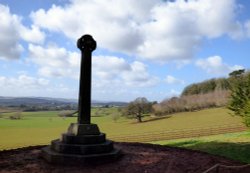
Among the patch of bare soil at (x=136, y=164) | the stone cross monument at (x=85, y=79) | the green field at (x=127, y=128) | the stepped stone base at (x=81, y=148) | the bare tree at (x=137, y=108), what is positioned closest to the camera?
the patch of bare soil at (x=136, y=164)

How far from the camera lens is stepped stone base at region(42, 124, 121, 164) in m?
11.5

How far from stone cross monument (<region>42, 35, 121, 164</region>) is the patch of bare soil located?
1.00 ft

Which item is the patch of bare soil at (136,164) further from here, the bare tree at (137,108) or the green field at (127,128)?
the bare tree at (137,108)

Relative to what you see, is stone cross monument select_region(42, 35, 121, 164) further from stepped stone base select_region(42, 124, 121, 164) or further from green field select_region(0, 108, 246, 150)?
green field select_region(0, 108, 246, 150)

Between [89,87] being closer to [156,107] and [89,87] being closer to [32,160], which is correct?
[32,160]

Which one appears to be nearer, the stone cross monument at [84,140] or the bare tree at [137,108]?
the stone cross monument at [84,140]

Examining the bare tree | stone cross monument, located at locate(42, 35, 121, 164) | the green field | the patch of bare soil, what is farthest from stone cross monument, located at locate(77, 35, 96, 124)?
the bare tree

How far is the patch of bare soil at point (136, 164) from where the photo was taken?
10.7 m

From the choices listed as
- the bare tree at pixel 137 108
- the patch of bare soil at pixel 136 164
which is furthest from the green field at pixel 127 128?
the patch of bare soil at pixel 136 164

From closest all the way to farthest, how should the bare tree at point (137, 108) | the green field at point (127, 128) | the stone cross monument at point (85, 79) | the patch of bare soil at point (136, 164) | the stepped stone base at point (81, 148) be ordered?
the patch of bare soil at point (136, 164) < the stepped stone base at point (81, 148) < the stone cross monument at point (85, 79) < the green field at point (127, 128) < the bare tree at point (137, 108)

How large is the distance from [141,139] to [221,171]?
25.3m

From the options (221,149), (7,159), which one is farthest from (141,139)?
(7,159)

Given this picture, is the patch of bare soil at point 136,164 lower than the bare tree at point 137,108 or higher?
→ lower

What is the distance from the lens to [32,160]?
12.2m
